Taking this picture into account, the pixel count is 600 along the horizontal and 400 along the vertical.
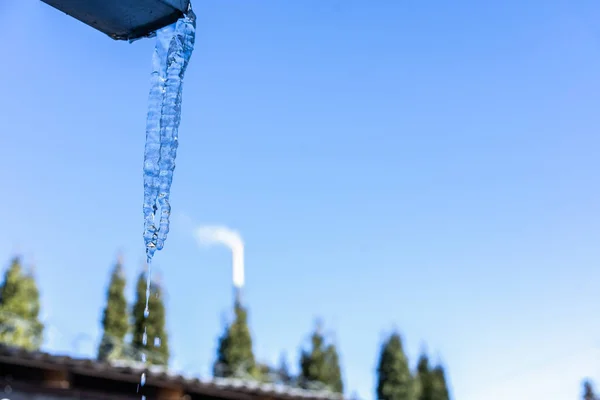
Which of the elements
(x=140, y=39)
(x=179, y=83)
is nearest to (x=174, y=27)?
(x=140, y=39)

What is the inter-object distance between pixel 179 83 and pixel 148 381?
13.1ft

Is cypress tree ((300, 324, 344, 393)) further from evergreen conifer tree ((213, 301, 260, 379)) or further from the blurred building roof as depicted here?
the blurred building roof

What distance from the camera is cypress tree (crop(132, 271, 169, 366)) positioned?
15695mm

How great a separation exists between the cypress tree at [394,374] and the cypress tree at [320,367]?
1.00m

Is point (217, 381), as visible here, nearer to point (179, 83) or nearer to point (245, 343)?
point (179, 83)

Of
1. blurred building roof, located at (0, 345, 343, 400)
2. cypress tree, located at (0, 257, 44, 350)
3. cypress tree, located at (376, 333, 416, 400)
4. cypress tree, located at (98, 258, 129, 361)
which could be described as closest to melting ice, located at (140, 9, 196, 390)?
blurred building roof, located at (0, 345, 343, 400)

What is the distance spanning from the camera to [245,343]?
1631 cm

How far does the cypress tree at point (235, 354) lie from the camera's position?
631 inches

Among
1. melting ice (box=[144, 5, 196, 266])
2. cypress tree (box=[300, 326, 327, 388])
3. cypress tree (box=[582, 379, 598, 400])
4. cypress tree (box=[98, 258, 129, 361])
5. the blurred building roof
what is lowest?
the blurred building roof

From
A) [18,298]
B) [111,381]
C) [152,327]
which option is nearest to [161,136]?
[111,381]

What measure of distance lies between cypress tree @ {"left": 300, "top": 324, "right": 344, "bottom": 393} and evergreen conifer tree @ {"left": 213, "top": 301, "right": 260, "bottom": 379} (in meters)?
1.22

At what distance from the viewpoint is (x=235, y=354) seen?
16.1 meters

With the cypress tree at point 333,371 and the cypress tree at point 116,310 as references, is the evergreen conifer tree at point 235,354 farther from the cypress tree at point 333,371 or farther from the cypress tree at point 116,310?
the cypress tree at point 116,310

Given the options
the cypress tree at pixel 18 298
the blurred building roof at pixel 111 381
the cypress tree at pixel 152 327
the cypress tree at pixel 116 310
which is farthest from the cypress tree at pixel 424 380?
the blurred building roof at pixel 111 381
